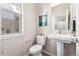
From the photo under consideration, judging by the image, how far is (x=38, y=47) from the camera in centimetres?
148

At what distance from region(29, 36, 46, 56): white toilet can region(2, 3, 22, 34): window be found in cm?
33

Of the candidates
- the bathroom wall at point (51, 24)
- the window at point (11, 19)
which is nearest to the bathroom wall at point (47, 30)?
the bathroom wall at point (51, 24)

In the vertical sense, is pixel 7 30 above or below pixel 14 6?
below

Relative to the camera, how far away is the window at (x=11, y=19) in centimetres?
142

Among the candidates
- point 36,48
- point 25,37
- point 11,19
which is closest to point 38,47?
point 36,48

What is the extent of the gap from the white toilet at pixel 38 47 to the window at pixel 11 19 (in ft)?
1.09

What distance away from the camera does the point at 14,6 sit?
57.0 inches

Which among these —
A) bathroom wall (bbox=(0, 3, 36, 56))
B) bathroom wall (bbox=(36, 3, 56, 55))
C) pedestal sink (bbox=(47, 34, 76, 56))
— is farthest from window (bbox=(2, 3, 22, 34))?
pedestal sink (bbox=(47, 34, 76, 56))

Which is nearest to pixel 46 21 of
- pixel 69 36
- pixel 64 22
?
pixel 64 22

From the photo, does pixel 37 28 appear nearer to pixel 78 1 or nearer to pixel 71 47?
pixel 71 47

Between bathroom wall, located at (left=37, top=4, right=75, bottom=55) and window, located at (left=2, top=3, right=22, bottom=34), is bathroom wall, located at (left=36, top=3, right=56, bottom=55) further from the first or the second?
window, located at (left=2, top=3, right=22, bottom=34)

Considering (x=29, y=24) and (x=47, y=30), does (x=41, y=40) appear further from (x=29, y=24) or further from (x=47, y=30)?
(x=29, y=24)

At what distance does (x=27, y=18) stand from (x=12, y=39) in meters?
0.41

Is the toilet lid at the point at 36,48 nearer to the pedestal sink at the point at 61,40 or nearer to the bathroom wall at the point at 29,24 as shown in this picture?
the bathroom wall at the point at 29,24
